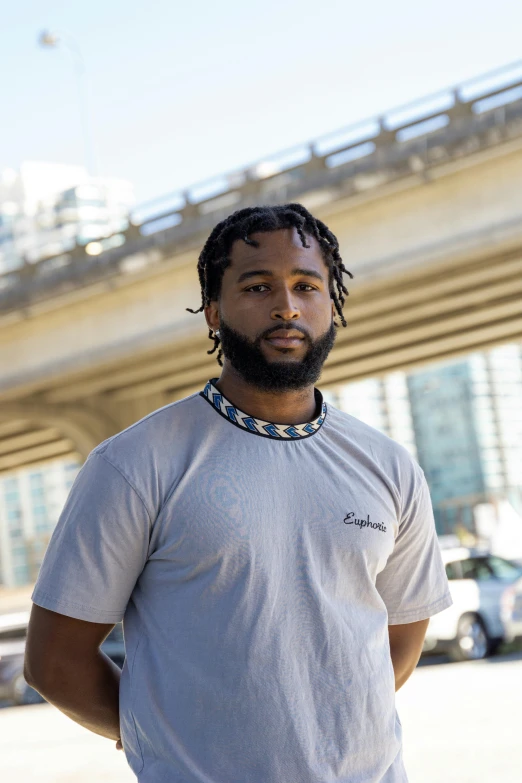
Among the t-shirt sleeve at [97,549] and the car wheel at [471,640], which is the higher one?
the t-shirt sleeve at [97,549]

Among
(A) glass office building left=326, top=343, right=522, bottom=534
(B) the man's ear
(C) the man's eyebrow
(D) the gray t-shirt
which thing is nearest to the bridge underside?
(B) the man's ear

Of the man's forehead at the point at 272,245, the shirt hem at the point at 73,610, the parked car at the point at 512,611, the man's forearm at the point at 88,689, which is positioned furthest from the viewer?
the parked car at the point at 512,611

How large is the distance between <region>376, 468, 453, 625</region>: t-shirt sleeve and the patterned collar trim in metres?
0.33

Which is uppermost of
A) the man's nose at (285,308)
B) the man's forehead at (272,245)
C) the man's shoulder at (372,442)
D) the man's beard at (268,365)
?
the man's forehead at (272,245)

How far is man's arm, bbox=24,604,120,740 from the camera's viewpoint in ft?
8.00

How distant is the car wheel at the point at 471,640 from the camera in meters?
16.9

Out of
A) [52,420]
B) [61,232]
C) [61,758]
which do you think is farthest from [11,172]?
[61,758]

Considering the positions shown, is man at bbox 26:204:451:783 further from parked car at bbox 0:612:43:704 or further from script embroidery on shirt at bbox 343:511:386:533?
parked car at bbox 0:612:43:704

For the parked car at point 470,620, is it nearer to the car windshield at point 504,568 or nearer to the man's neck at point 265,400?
the car windshield at point 504,568

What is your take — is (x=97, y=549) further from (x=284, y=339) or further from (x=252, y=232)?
(x=252, y=232)

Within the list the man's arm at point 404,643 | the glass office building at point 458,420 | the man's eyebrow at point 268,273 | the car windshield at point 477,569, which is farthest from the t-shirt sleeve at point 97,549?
the glass office building at point 458,420

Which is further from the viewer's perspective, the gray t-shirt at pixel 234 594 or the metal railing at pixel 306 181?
the metal railing at pixel 306 181

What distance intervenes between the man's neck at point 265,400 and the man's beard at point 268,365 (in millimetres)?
15

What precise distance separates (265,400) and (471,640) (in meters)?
15.2
